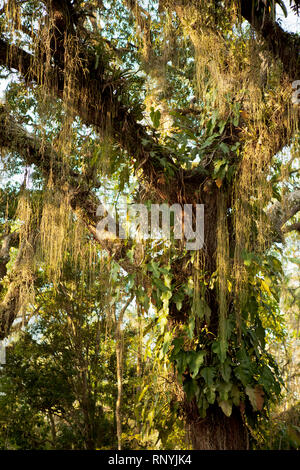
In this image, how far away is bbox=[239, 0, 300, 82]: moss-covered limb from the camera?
2039 millimetres

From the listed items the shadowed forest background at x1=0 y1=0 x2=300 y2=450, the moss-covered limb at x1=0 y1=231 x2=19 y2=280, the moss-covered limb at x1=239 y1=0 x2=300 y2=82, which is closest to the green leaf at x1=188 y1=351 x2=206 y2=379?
the shadowed forest background at x1=0 y1=0 x2=300 y2=450

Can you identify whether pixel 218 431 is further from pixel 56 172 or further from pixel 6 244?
pixel 6 244

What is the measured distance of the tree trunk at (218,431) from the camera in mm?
2211

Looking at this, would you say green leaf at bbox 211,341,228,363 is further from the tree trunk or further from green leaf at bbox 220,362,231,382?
the tree trunk

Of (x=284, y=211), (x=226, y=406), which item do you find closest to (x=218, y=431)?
(x=226, y=406)

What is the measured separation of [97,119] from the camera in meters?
2.28

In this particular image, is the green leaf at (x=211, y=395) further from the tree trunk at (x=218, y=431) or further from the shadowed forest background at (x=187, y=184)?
the tree trunk at (x=218, y=431)

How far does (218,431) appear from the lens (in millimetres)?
2219

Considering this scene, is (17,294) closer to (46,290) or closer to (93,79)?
(46,290)

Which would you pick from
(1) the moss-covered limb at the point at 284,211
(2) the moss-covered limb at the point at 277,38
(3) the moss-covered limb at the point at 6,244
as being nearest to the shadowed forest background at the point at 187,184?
(2) the moss-covered limb at the point at 277,38

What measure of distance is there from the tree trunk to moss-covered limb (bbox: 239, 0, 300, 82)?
168 cm

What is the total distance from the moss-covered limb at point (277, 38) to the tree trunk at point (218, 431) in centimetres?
168

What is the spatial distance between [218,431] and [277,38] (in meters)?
1.91
